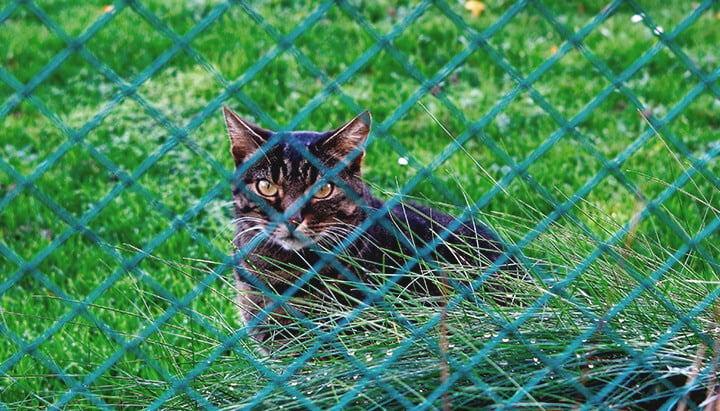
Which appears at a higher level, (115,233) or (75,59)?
(75,59)

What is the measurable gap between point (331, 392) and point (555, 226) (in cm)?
93

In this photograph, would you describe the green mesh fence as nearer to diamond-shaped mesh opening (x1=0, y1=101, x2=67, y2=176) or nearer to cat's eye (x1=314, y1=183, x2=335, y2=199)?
diamond-shaped mesh opening (x1=0, y1=101, x2=67, y2=176)

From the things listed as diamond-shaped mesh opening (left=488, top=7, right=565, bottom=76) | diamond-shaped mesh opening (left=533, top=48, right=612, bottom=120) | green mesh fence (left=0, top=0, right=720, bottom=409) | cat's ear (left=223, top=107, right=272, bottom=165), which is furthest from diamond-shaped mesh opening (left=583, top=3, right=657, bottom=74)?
cat's ear (left=223, top=107, right=272, bottom=165)

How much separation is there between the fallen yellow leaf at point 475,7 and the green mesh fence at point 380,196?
0.30ft

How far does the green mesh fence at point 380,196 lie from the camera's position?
1867mm

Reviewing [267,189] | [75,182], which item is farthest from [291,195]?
[75,182]

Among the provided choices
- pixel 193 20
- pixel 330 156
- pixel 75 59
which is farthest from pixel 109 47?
pixel 330 156

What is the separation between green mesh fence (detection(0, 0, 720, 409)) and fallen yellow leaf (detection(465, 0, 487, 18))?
0.30 feet

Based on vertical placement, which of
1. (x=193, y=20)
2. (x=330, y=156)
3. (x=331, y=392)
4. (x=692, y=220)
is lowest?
(x=692, y=220)

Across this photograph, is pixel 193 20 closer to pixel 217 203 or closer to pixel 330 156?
pixel 217 203

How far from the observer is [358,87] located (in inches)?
210

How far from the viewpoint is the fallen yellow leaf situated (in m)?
6.32

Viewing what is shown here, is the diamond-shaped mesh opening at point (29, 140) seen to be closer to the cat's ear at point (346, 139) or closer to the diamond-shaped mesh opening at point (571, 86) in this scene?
the cat's ear at point (346, 139)

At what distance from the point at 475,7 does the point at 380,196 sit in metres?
2.80
